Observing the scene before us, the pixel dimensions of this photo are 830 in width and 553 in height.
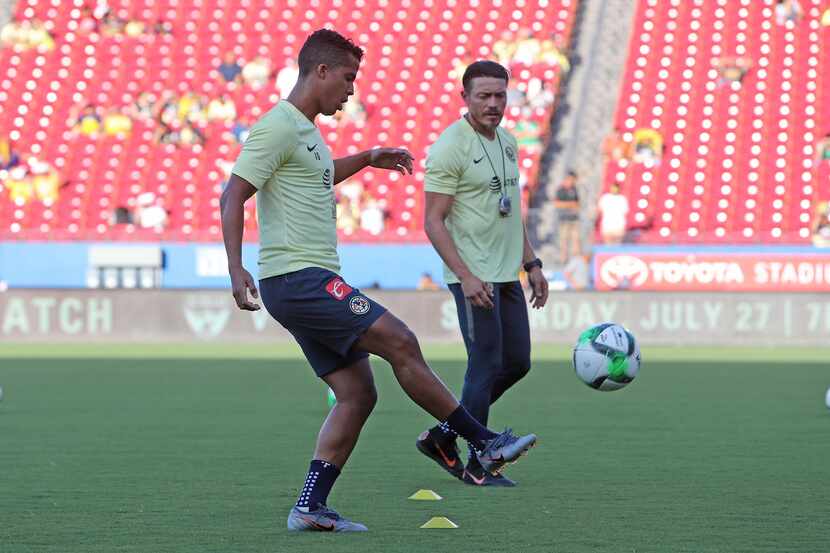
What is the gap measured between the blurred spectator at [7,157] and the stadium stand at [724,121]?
425 inches

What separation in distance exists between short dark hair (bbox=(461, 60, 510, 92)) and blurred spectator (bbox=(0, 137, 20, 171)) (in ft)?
75.8

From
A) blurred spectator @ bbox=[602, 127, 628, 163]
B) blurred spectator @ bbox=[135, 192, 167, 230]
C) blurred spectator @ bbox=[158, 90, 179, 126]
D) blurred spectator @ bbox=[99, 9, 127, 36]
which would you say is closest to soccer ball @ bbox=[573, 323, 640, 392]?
blurred spectator @ bbox=[602, 127, 628, 163]

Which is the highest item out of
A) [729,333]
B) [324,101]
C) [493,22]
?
[493,22]

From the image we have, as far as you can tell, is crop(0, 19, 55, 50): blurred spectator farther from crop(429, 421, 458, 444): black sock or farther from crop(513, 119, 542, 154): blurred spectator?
crop(429, 421, 458, 444): black sock

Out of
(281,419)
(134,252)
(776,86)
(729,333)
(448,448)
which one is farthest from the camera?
(776,86)

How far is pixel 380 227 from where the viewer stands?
28016mm

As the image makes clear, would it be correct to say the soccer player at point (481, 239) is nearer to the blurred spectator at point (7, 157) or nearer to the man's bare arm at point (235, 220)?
the man's bare arm at point (235, 220)

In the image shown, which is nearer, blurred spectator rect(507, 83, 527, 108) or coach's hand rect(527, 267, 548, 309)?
coach's hand rect(527, 267, 548, 309)

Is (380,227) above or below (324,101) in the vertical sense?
below

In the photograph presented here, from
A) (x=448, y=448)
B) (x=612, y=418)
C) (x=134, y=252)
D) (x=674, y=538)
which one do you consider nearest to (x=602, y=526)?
(x=674, y=538)

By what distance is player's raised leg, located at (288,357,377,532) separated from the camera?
621 cm

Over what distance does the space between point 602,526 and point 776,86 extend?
25.0 meters

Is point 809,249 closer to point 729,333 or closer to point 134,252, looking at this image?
point 729,333

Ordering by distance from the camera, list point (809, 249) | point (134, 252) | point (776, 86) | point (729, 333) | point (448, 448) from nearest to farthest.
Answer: point (448, 448)
point (729, 333)
point (809, 249)
point (134, 252)
point (776, 86)
